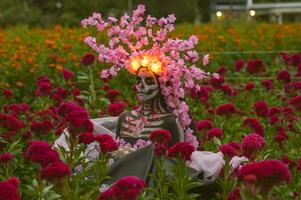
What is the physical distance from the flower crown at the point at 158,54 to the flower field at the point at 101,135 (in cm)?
29

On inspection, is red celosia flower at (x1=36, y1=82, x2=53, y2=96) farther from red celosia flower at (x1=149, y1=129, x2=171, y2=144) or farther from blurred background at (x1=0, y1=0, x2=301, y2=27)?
blurred background at (x1=0, y1=0, x2=301, y2=27)

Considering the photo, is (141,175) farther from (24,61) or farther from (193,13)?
(193,13)

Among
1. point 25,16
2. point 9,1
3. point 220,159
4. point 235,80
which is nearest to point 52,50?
point 235,80

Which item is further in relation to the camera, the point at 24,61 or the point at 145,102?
the point at 24,61

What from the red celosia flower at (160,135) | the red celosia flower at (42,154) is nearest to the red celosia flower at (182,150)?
the red celosia flower at (160,135)

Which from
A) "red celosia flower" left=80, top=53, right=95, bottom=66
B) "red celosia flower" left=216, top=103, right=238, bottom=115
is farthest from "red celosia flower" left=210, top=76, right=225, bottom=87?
"red celosia flower" left=216, top=103, right=238, bottom=115

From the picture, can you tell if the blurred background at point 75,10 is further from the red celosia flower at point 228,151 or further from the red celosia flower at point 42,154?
the red celosia flower at point 42,154

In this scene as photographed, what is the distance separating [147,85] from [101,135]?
118cm

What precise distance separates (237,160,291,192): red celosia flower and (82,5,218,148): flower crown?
89.9 inches

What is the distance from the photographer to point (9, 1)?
39.9m

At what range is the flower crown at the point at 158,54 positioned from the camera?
5.32 meters

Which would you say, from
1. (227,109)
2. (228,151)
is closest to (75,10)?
(227,109)

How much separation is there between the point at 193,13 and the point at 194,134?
40.7 meters

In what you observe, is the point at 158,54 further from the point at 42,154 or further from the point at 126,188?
the point at 126,188
